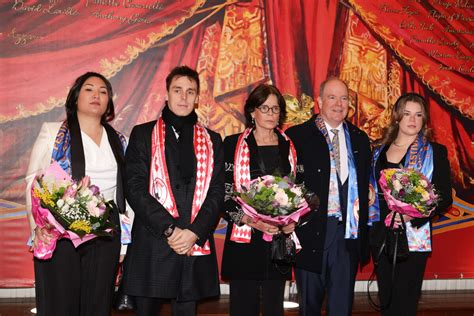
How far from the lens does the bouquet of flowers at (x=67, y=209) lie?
2.99 meters

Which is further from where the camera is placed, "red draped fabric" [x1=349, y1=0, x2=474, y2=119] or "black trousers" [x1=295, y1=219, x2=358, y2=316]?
"red draped fabric" [x1=349, y1=0, x2=474, y2=119]

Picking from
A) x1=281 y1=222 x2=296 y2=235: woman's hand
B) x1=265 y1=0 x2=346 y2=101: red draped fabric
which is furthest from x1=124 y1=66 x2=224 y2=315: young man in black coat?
x1=265 y1=0 x2=346 y2=101: red draped fabric

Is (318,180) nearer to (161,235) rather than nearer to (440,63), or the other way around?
(161,235)

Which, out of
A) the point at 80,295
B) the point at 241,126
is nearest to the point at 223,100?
the point at 241,126

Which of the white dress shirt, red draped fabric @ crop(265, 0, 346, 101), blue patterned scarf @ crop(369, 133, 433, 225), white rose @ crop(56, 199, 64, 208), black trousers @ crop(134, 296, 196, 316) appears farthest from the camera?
red draped fabric @ crop(265, 0, 346, 101)

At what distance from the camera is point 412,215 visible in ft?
12.3

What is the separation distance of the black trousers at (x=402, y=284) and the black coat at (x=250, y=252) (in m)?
0.66

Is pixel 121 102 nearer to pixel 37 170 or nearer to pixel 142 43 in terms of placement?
pixel 142 43

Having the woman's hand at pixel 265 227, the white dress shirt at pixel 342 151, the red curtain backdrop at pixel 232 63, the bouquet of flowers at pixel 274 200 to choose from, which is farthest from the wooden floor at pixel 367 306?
the bouquet of flowers at pixel 274 200

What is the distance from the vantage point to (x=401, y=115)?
4.05m

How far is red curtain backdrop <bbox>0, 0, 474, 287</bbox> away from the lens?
4926 millimetres

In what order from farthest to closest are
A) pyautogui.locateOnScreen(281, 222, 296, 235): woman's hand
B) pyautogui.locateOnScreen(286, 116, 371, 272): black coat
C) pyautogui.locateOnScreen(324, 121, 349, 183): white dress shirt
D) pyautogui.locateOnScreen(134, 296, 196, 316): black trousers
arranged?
pyautogui.locateOnScreen(324, 121, 349, 183): white dress shirt, pyautogui.locateOnScreen(286, 116, 371, 272): black coat, pyautogui.locateOnScreen(281, 222, 296, 235): woman's hand, pyautogui.locateOnScreen(134, 296, 196, 316): black trousers

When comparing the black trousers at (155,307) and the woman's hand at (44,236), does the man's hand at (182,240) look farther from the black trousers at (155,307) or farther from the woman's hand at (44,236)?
the woman's hand at (44,236)

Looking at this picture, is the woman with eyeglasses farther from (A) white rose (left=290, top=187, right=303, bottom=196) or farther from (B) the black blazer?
(B) the black blazer
